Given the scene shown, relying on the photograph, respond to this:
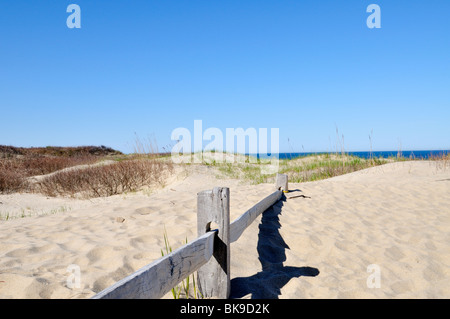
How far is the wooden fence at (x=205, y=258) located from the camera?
195cm

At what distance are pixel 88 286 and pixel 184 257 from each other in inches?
42.5

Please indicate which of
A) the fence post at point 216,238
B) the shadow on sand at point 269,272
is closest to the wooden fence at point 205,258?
the fence post at point 216,238

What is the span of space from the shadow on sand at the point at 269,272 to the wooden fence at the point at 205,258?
0.95 ft

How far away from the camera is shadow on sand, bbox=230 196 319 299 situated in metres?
3.00

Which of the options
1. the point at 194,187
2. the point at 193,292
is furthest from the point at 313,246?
the point at 194,187

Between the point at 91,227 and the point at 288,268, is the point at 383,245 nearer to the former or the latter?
the point at 288,268

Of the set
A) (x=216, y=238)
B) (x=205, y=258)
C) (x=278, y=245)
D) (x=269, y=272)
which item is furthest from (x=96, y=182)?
(x=205, y=258)

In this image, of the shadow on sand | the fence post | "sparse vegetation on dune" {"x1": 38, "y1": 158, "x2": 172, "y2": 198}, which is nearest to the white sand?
the shadow on sand

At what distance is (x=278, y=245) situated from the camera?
14.1ft

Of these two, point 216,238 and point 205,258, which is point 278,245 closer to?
point 216,238

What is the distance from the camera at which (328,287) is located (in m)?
3.15

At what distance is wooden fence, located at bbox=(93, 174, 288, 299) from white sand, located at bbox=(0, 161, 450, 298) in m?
0.33

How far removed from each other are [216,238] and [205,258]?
0.26 meters

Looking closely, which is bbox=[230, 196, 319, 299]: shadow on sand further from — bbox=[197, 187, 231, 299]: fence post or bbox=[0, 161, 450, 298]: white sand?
bbox=[197, 187, 231, 299]: fence post
